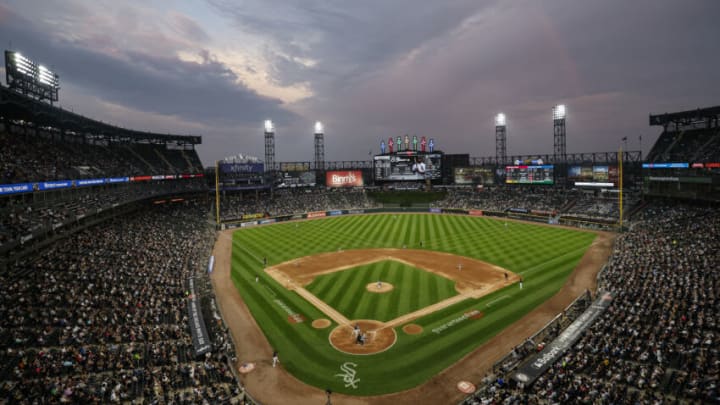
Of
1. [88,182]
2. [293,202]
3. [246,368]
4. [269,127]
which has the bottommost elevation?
[246,368]

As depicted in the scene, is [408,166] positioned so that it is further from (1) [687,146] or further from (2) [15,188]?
(2) [15,188]

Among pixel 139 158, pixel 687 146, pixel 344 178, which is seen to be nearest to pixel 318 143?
pixel 344 178

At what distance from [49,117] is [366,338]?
4081 centimetres

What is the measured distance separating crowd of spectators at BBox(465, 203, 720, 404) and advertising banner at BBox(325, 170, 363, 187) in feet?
198

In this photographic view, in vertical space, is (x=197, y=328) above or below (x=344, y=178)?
below

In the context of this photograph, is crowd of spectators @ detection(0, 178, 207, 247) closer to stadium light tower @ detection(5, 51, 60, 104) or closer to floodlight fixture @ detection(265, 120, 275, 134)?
stadium light tower @ detection(5, 51, 60, 104)

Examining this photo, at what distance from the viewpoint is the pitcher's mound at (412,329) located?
21875 millimetres

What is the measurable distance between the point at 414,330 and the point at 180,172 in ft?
184

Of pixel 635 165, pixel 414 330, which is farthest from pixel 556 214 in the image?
pixel 414 330

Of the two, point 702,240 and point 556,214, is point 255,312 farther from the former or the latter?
point 556,214

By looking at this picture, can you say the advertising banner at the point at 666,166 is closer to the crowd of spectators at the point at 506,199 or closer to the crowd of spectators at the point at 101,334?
the crowd of spectators at the point at 506,199

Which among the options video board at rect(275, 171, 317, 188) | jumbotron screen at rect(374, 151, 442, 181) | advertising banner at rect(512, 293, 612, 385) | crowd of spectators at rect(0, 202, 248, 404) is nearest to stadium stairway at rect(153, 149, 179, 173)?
video board at rect(275, 171, 317, 188)

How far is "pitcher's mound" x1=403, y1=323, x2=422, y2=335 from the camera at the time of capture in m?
21.9

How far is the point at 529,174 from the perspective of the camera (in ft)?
234
